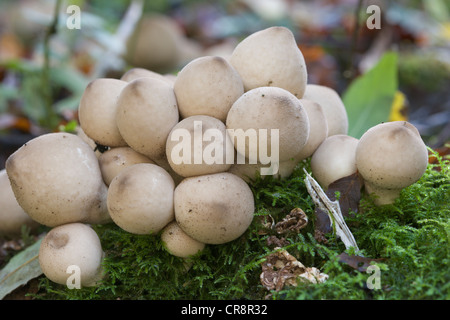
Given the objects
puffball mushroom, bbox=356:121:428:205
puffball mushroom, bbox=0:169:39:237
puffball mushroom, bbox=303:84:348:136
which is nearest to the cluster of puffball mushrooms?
puffball mushroom, bbox=356:121:428:205

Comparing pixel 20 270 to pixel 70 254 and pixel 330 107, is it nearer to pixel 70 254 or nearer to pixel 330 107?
pixel 70 254

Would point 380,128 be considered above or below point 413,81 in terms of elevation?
above

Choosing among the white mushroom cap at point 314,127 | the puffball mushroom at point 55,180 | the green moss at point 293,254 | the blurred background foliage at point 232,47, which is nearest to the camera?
the green moss at point 293,254

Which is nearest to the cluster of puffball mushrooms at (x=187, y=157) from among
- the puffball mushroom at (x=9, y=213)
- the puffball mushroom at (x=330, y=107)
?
the puffball mushroom at (x=330, y=107)

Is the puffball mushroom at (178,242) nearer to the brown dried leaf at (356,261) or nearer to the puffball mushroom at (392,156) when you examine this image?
the brown dried leaf at (356,261)

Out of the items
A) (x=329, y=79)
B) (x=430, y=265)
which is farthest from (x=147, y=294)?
(x=329, y=79)
